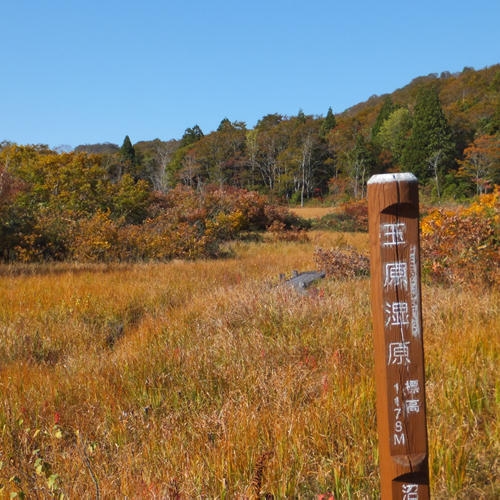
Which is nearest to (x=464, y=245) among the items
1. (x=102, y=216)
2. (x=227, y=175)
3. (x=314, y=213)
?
(x=102, y=216)

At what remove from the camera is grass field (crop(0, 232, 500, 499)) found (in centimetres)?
248

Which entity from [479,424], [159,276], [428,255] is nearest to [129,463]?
[479,424]

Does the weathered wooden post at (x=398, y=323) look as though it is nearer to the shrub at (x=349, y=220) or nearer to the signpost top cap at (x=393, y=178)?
the signpost top cap at (x=393, y=178)

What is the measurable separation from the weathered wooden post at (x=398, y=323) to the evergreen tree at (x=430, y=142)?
4670cm

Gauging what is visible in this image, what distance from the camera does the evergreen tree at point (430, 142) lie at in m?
45.8

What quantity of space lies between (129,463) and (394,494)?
150cm

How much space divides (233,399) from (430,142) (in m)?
47.1

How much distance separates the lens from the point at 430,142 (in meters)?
46.2

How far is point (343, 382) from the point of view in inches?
135

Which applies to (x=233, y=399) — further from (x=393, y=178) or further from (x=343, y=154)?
(x=343, y=154)

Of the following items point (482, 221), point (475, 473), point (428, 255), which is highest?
point (482, 221)

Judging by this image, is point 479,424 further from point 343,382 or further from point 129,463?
point 129,463

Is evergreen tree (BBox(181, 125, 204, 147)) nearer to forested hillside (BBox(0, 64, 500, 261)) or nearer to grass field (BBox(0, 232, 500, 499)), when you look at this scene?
forested hillside (BBox(0, 64, 500, 261))

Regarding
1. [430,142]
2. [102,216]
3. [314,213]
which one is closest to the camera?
[102,216]
